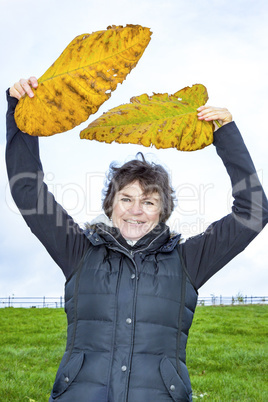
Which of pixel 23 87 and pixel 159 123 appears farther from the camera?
pixel 159 123

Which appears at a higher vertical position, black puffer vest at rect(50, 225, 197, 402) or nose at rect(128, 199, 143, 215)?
nose at rect(128, 199, 143, 215)

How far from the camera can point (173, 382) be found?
2.55 meters

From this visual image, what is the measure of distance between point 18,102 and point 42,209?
0.68 m

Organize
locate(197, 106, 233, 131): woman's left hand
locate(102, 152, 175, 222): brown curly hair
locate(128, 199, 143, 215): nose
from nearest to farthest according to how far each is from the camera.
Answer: locate(197, 106, 233, 131): woman's left hand < locate(128, 199, 143, 215): nose < locate(102, 152, 175, 222): brown curly hair

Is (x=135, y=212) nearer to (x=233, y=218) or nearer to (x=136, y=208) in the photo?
(x=136, y=208)

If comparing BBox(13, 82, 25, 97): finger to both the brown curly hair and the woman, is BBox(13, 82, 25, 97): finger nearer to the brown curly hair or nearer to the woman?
the woman

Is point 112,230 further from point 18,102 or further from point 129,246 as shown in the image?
point 18,102

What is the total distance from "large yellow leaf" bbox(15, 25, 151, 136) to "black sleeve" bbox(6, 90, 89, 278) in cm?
37

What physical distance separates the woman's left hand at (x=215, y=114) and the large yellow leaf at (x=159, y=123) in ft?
0.13

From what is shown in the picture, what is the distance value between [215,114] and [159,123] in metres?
0.38

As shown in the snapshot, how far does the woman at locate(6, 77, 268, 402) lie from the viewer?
2.57m

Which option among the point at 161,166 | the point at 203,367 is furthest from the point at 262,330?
the point at 161,166

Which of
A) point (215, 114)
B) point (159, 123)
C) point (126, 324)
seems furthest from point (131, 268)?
point (215, 114)

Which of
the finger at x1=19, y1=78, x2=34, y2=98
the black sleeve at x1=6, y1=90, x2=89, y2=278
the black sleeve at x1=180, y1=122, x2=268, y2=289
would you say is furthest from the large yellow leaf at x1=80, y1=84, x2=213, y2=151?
the black sleeve at x1=6, y1=90, x2=89, y2=278
